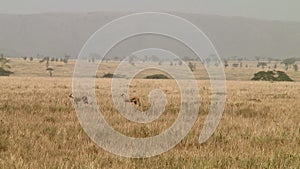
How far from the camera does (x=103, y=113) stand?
12156 mm

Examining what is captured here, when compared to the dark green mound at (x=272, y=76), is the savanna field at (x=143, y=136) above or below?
below

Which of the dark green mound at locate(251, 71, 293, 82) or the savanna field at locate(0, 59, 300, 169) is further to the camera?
the dark green mound at locate(251, 71, 293, 82)

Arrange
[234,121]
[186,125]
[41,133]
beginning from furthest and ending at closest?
[234,121] < [186,125] < [41,133]

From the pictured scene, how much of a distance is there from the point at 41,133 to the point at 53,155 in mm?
1805

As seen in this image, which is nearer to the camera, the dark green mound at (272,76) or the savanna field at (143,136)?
the savanna field at (143,136)

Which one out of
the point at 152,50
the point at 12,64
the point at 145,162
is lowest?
the point at 145,162

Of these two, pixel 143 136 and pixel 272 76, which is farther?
pixel 272 76

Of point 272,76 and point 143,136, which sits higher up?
point 272,76

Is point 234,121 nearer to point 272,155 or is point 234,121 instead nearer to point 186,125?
point 186,125

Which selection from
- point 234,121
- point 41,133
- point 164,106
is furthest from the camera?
point 164,106

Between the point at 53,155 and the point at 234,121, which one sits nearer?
the point at 53,155

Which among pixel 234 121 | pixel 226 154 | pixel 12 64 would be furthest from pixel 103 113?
pixel 12 64

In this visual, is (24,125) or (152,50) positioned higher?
(152,50)

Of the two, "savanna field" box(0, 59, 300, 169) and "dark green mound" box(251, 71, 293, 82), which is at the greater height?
"dark green mound" box(251, 71, 293, 82)
